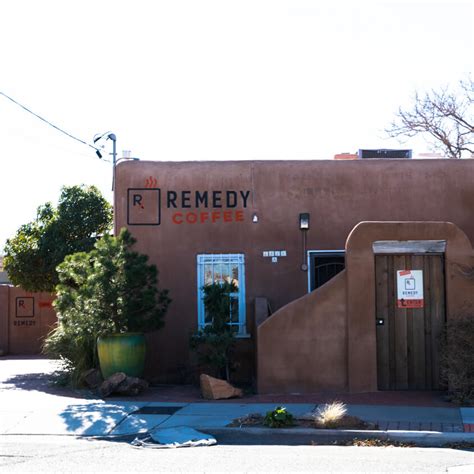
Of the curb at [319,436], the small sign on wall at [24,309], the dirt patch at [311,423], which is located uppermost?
the small sign on wall at [24,309]

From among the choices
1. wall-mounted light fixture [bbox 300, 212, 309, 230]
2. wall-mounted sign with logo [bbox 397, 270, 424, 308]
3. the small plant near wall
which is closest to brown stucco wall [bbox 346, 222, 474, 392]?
wall-mounted sign with logo [bbox 397, 270, 424, 308]

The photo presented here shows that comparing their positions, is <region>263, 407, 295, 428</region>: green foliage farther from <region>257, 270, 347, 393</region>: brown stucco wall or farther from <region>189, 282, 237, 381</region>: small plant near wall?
<region>189, 282, 237, 381</region>: small plant near wall

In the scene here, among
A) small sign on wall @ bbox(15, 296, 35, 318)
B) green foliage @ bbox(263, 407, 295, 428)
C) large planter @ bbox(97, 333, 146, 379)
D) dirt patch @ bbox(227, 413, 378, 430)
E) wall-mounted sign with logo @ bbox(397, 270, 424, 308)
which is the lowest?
dirt patch @ bbox(227, 413, 378, 430)

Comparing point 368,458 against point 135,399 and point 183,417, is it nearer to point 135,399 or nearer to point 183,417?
point 183,417

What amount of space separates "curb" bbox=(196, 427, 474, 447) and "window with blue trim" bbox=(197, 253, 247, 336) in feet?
17.7

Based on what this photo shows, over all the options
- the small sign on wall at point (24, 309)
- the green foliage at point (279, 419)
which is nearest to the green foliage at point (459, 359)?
the green foliage at point (279, 419)

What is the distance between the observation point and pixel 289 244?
15.5 metres

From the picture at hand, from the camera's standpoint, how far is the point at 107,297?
A: 13477mm

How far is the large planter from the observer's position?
529 inches

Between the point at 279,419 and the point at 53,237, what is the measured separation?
10.6 meters

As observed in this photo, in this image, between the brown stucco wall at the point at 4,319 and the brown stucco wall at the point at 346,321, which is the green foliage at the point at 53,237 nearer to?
the brown stucco wall at the point at 4,319

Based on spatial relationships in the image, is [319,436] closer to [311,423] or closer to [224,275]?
[311,423]

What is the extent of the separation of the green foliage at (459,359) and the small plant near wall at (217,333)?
3.78 m

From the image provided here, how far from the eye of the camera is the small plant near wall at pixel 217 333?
13406mm
